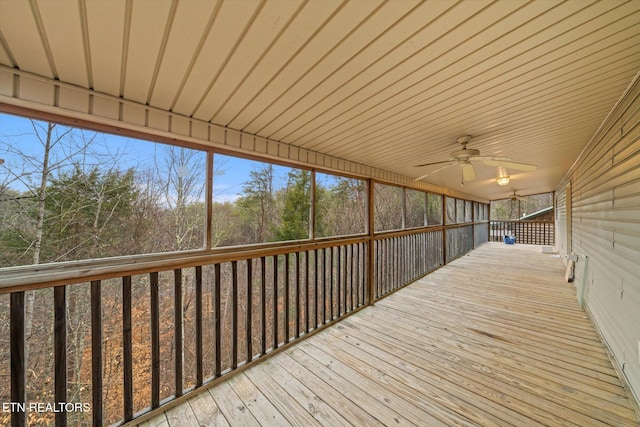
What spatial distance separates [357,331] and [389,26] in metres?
2.92

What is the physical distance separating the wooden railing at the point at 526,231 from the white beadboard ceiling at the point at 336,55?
1100cm

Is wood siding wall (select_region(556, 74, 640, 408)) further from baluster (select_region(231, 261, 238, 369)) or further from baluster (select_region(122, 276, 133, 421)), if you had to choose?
baluster (select_region(122, 276, 133, 421))

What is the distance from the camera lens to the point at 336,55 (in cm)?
119

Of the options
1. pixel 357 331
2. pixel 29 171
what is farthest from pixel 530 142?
pixel 29 171

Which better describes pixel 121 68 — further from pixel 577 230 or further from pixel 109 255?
pixel 577 230

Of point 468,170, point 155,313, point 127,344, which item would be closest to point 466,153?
point 468,170

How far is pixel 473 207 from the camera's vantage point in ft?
30.1

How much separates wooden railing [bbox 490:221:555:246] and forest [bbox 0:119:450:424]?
477 inches

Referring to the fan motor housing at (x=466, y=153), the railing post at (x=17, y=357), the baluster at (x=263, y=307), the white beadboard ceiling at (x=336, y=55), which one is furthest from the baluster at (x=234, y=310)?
the fan motor housing at (x=466, y=153)

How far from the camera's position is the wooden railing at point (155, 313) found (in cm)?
140

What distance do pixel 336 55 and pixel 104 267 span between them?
1.93 metres

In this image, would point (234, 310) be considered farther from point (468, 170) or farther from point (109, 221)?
point (468, 170)

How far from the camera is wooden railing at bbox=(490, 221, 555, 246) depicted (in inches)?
400

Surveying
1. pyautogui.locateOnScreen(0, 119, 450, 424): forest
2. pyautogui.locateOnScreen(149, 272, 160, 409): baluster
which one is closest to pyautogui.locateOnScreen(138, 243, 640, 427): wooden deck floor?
pyautogui.locateOnScreen(149, 272, 160, 409): baluster
